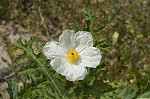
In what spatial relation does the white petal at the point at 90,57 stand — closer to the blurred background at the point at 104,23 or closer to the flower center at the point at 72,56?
the flower center at the point at 72,56

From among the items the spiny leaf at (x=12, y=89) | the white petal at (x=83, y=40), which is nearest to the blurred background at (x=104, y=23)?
the spiny leaf at (x=12, y=89)

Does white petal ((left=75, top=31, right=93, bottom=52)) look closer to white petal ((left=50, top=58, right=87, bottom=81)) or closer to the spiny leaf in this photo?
white petal ((left=50, top=58, right=87, bottom=81))

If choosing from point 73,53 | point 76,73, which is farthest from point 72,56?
point 76,73

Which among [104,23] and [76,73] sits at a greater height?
[104,23]

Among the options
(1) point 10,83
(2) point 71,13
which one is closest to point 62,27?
(2) point 71,13

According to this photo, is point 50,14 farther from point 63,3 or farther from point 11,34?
point 11,34

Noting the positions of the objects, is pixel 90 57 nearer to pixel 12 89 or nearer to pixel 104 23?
pixel 12 89
